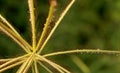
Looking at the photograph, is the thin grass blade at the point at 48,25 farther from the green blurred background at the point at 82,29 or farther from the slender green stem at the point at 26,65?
the green blurred background at the point at 82,29

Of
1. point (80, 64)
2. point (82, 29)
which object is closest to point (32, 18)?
point (80, 64)

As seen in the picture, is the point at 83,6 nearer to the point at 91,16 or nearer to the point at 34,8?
the point at 91,16

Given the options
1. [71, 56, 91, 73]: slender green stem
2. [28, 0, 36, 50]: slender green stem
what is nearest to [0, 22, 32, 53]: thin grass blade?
[28, 0, 36, 50]: slender green stem

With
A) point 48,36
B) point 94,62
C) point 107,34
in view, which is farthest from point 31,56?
point 107,34

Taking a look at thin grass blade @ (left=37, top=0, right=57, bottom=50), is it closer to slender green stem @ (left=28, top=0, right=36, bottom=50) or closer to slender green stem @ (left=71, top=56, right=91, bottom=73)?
slender green stem @ (left=28, top=0, right=36, bottom=50)

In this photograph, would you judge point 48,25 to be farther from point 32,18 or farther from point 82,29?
point 82,29

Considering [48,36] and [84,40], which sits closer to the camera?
[48,36]

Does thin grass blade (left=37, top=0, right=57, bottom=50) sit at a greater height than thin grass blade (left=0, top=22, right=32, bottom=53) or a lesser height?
greater

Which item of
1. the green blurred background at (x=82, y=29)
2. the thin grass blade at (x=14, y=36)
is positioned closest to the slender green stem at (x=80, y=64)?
the green blurred background at (x=82, y=29)
